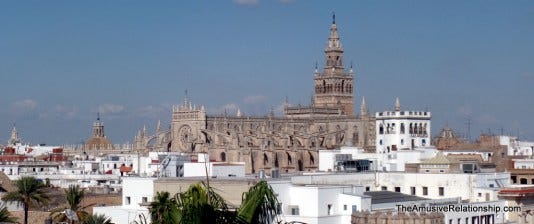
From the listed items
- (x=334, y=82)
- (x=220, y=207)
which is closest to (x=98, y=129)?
(x=334, y=82)

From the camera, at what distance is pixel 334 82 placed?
138m

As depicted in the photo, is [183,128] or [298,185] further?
[183,128]

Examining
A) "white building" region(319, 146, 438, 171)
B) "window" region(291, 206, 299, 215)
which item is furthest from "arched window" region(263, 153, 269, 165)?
"window" region(291, 206, 299, 215)

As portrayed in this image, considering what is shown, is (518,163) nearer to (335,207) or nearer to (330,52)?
(335,207)

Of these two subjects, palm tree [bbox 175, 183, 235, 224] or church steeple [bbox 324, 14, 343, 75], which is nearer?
palm tree [bbox 175, 183, 235, 224]

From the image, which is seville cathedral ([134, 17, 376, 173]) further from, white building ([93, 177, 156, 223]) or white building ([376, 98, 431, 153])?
white building ([93, 177, 156, 223])

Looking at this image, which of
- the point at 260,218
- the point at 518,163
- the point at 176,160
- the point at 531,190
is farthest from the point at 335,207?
the point at 518,163

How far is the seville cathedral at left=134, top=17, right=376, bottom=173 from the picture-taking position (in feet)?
374

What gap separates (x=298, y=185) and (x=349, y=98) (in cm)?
9494

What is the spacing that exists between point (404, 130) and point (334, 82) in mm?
45614

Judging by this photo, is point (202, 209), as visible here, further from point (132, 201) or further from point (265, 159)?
point (265, 159)

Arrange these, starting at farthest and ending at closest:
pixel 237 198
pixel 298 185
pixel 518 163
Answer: pixel 518 163, pixel 298 185, pixel 237 198

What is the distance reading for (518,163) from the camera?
82375 mm

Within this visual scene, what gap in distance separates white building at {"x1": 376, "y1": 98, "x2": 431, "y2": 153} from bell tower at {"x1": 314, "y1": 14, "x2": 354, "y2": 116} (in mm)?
42664
